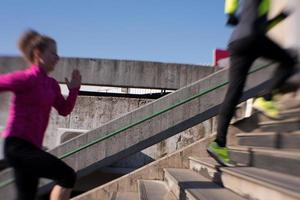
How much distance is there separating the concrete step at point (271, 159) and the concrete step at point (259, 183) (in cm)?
5

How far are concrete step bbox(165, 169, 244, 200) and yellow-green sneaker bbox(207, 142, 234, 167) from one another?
0.22 m

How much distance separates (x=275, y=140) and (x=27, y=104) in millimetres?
2050

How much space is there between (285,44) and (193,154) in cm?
185

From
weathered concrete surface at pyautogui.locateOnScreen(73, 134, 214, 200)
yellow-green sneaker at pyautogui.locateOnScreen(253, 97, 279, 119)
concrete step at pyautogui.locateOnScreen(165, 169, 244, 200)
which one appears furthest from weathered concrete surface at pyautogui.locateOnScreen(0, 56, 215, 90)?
yellow-green sneaker at pyautogui.locateOnScreen(253, 97, 279, 119)

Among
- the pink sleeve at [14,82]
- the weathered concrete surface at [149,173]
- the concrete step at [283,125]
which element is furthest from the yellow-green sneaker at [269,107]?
the weathered concrete surface at [149,173]

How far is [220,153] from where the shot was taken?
3949 millimetres

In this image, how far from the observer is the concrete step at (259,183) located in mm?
2525

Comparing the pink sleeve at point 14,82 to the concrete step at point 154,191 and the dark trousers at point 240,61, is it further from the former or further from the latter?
the concrete step at point 154,191

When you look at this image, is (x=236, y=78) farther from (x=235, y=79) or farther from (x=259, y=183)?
(x=259, y=183)

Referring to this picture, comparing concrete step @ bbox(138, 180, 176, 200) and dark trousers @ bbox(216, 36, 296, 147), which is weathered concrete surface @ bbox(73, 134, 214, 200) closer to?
concrete step @ bbox(138, 180, 176, 200)

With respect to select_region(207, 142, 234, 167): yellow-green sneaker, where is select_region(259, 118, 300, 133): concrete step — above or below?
above

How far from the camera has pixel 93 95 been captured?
7867 millimetres

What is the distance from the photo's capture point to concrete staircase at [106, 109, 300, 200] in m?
2.87

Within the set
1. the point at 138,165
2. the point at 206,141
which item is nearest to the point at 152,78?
the point at 138,165
